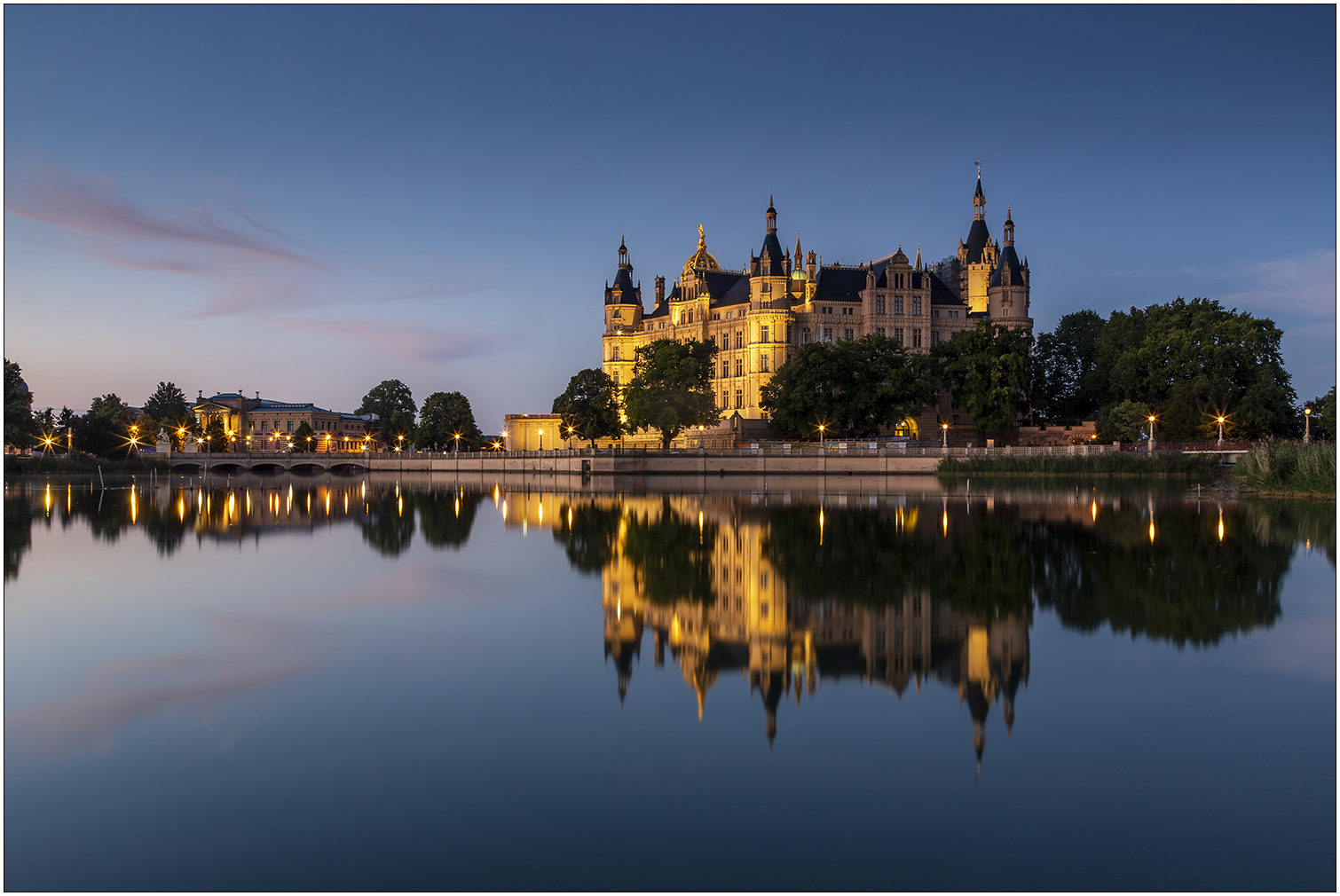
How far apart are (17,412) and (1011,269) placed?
89.5 metres

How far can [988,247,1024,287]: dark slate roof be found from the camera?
323 feet

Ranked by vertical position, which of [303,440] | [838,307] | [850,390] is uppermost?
[838,307]

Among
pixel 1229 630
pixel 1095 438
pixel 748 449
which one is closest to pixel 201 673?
pixel 1229 630

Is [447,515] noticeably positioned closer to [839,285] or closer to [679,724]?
[679,724]

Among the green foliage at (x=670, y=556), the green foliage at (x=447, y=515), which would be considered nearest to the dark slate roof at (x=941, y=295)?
the green foliage at (x=447, y=515)

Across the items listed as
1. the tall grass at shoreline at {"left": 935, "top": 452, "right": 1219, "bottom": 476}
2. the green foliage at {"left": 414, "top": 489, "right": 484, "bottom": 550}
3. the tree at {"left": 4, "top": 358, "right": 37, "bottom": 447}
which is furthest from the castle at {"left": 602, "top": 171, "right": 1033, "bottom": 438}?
the tree at {"left": 4, "top": 358, "right": 37, "bottom": 447}

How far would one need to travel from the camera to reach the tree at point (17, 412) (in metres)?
76.5

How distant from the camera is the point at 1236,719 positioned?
9102 mm

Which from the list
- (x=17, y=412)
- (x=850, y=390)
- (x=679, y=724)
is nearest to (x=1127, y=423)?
(x=850, y=390)

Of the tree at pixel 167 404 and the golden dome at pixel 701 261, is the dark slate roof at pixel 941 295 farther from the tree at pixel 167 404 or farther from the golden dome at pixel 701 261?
the tree at pixel 167 404

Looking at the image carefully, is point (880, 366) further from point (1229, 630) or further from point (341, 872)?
point (341, 872)

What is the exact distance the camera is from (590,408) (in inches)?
3465

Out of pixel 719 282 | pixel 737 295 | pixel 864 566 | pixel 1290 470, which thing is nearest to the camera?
pixel 864 566

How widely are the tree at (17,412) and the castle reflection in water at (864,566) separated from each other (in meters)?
39.1
